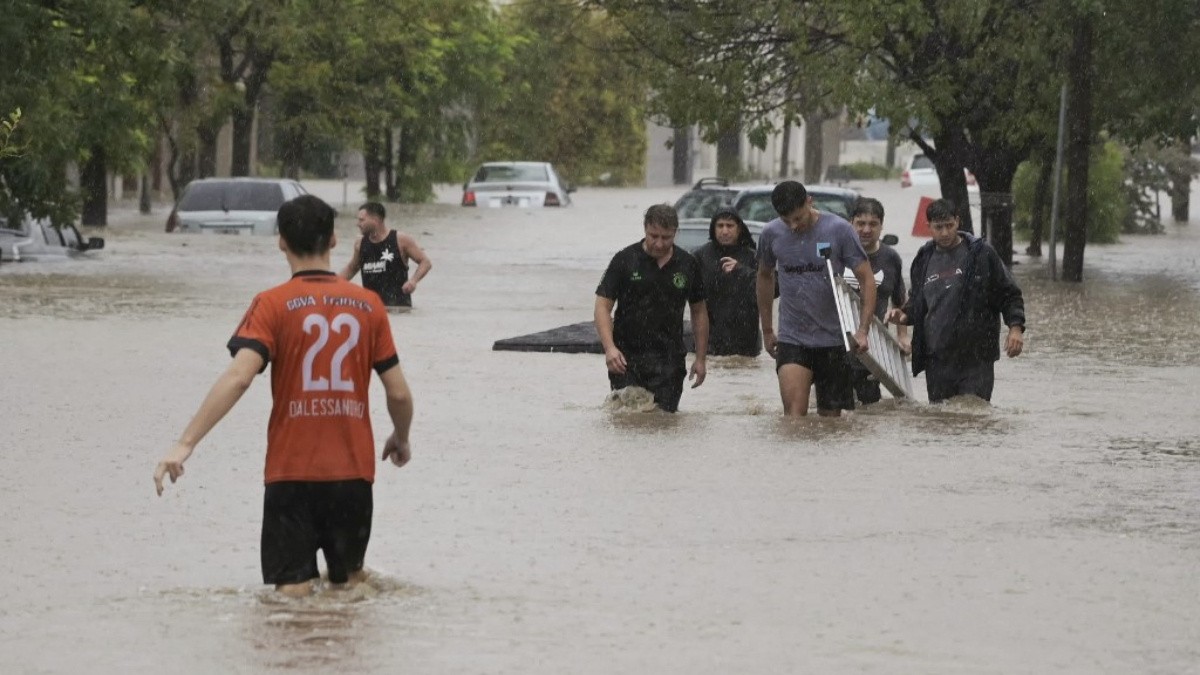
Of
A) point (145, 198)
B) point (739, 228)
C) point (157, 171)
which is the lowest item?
point (145, 198)

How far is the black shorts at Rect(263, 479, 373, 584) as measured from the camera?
26.3 feet

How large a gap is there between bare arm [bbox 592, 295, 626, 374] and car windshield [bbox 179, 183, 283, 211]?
25710 mm

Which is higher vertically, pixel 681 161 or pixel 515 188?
pixel 681 161

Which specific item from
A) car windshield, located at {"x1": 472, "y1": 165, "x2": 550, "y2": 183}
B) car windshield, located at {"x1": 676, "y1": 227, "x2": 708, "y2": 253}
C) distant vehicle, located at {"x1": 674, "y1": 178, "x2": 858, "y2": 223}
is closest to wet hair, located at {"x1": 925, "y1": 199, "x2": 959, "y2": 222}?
distant vehicle, located at {"x1": 674, "y1": 178, "x2": 858, "y2": 223}

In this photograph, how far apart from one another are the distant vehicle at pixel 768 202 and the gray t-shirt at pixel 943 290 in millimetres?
12556

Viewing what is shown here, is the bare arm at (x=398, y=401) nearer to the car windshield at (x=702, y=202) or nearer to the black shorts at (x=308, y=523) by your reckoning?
the black shorts at (x=308, y=523)

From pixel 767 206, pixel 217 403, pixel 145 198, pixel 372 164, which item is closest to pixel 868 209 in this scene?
pixel 217 403

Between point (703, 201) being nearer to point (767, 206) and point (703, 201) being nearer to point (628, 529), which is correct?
point (767, 206)

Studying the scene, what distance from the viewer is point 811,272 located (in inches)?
539

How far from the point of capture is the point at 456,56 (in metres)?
63.2

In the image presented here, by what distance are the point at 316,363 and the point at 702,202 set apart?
2181 cm

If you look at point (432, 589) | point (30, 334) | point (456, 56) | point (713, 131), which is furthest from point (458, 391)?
point (456, 56)

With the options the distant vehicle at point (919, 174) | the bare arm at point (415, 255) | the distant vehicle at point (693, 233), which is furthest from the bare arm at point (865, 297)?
the distant vehicle at point (919, 174)

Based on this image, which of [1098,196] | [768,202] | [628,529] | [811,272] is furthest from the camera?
[1098,196]
